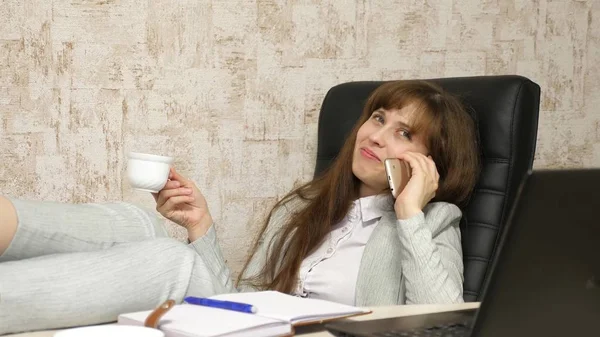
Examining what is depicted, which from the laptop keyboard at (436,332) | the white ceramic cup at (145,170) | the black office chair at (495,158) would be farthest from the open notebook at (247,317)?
the black office chair at (495,158)

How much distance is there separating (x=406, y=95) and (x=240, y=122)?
22.5 inches

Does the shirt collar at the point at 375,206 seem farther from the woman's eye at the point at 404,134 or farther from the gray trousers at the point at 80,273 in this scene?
the gray trousers at the point at 80,273

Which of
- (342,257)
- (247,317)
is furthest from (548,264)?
(342,257)

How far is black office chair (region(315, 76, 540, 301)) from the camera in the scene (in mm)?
2154

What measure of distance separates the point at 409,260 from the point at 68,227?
93cm

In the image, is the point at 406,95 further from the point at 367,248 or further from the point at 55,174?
the point at 55,174

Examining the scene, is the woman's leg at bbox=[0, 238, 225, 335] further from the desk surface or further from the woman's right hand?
the woman's right hand

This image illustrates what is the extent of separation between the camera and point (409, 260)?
79.4 inches

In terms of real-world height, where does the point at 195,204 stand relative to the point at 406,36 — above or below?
below

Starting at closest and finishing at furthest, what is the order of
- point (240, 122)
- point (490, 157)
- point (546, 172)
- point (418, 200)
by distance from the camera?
point (546, 172), point (418, 200), point (490, 157), point (240, 122)

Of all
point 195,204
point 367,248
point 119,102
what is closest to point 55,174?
point 119,102

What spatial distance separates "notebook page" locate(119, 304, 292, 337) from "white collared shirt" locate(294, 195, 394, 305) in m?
0.99

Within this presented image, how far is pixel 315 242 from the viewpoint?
7.32 feet

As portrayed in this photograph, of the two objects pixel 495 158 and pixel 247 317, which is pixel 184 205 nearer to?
pixel 495 158
